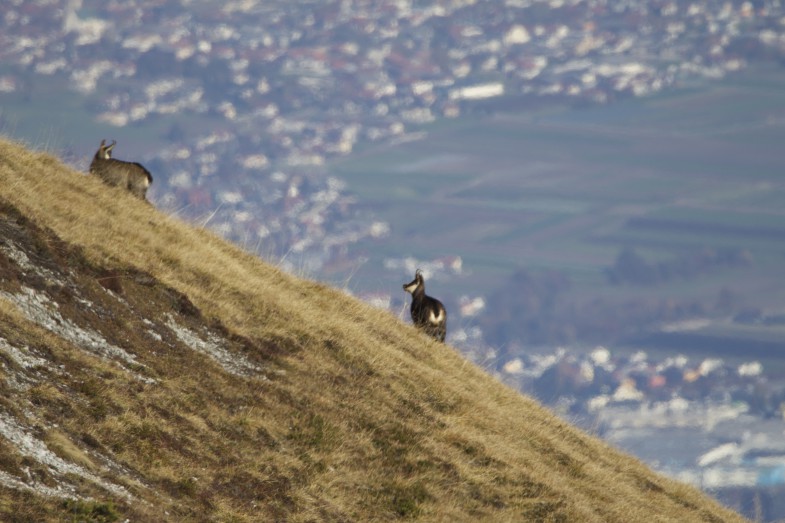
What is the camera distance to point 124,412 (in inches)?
603

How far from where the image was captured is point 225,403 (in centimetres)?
1725

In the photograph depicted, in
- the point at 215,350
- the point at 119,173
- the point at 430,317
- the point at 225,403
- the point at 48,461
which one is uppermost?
the point at 119,173

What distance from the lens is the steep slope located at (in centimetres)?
1439

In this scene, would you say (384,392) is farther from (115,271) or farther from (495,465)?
(115,271)

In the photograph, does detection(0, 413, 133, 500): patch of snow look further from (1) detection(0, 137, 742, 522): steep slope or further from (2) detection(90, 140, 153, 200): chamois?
(2) detection(90, 140, 153, 200): chamois

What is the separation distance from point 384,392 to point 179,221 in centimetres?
769

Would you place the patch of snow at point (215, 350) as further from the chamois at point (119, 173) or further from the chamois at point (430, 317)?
the chamois at point (430, 317)

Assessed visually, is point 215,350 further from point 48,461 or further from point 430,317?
point 430,317

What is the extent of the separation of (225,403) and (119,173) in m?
9.60

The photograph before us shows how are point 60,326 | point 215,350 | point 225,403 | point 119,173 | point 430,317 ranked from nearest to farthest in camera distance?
point 60,326 → point 225,403 → point 215,350 → point 119,173 → point 430,317

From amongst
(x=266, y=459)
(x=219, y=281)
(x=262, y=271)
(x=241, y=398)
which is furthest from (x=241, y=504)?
(x=262, y=271)

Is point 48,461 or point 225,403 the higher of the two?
point 225,403

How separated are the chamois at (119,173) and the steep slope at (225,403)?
0.63 meters

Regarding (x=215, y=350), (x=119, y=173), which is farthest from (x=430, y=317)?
(x=215, y=350)
